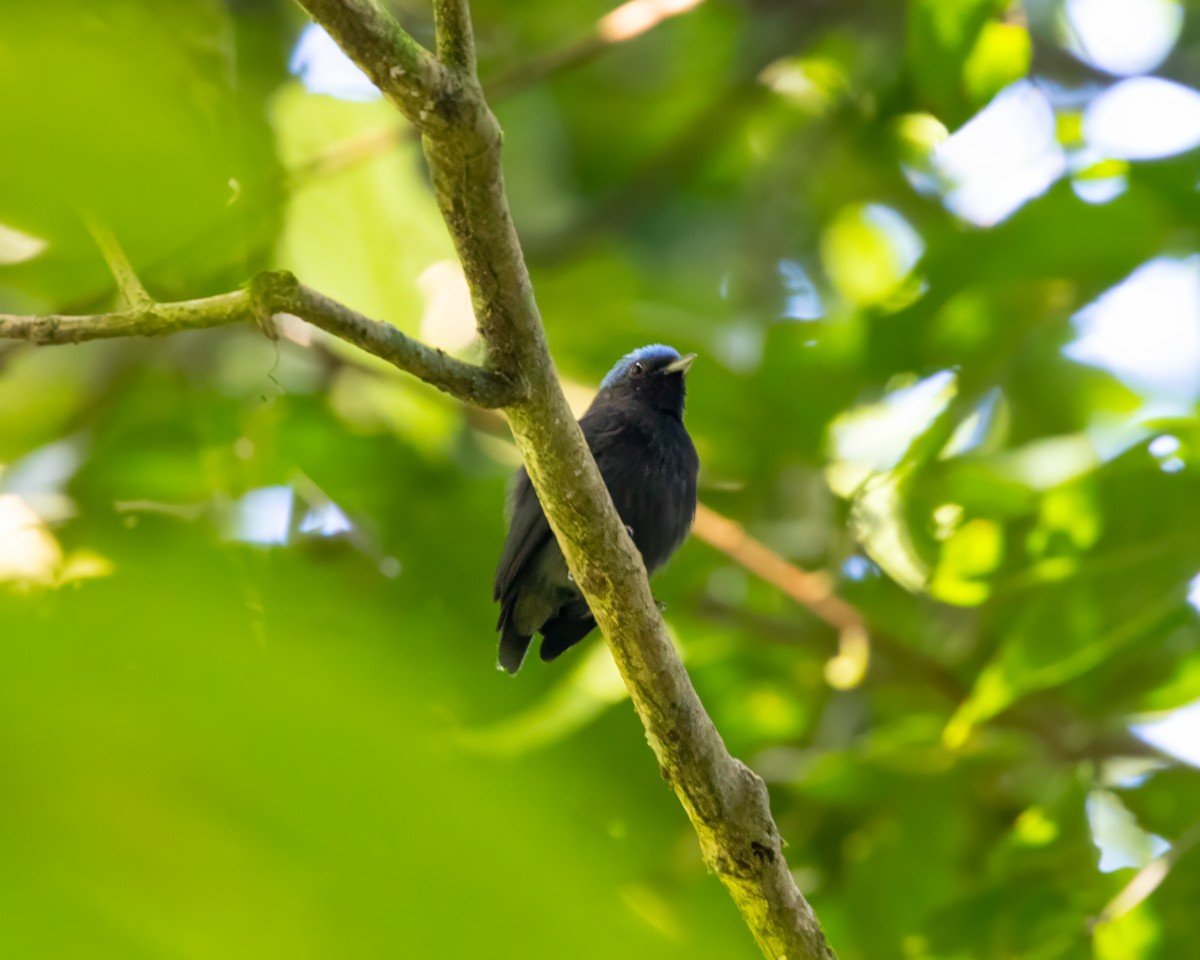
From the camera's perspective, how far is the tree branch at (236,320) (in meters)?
1.72

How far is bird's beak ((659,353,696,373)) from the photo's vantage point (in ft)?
15.9

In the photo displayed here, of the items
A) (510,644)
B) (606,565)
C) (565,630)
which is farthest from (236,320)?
(565,630)

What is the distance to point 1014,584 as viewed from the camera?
163 inches

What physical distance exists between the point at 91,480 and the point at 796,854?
9.48ft

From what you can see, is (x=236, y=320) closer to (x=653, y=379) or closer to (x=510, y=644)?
(x=510, y=644)

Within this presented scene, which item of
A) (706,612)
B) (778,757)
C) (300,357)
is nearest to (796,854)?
(778,757)

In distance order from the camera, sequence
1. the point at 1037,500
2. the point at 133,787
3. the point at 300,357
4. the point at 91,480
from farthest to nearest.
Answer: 1. the point at 300,357
2. the point at 91,480
3. the point at 1037,500
4. the point at 133,787

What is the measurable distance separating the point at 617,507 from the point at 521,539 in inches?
19.0

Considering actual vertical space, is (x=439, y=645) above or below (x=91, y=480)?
below

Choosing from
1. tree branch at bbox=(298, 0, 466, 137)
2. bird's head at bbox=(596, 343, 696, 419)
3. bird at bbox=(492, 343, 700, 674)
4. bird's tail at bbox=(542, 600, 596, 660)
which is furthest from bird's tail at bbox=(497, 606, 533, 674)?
tree branch at bbox=(298, 0, 466, 137)

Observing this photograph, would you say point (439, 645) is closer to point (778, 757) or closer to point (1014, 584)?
point (1014, 584)

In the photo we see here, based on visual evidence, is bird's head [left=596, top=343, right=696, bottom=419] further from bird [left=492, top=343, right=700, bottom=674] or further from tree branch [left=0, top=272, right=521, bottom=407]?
tree branch [left=0, top=272, right=521, bottom=407]

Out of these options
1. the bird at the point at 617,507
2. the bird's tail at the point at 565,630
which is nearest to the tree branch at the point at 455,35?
the bird at the point at 617,507

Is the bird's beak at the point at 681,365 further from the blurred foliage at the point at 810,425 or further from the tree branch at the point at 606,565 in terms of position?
the tree branch at the point at 606,565
